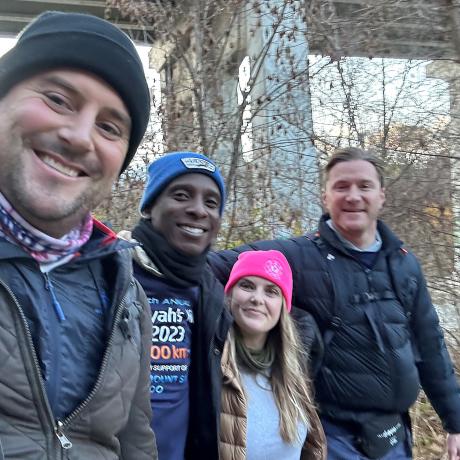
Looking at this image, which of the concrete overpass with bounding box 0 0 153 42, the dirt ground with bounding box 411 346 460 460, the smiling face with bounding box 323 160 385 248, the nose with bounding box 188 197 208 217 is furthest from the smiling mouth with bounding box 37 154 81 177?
the concrete overpass with bounding box 0 0 153 42

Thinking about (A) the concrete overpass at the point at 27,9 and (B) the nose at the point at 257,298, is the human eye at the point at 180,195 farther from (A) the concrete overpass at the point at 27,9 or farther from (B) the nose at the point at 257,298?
(A) the concrete overpass at the point at 27,9

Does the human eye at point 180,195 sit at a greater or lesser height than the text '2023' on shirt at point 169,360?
greater

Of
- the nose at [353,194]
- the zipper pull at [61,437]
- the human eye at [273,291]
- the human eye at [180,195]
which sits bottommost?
the zipper pull at [61,437]

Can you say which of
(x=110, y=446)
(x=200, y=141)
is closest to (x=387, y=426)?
(x=110, y=446)

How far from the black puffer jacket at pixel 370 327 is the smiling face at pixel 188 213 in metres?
0.50

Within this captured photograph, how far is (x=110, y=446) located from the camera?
60.6 inches

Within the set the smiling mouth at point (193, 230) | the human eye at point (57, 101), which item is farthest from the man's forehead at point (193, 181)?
the human eye at point (57, 101)

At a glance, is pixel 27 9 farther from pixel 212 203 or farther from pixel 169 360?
pixel 169 360

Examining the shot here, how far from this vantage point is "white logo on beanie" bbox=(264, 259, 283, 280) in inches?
108

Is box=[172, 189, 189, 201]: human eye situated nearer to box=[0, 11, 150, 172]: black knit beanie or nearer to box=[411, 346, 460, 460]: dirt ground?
box=[0, 11, 150, 172]: black knit beanie

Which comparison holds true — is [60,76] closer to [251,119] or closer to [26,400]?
[26,400]

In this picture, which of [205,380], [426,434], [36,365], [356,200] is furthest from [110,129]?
[426,434]

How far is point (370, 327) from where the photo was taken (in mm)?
2799

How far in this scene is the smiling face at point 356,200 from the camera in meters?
3.02
